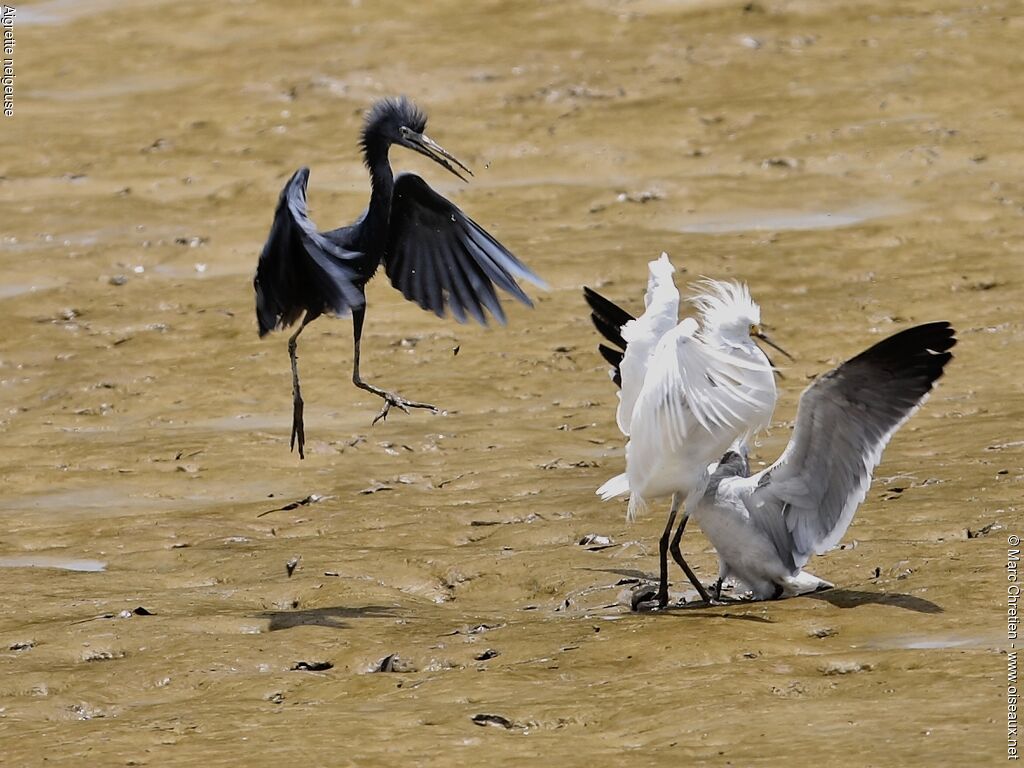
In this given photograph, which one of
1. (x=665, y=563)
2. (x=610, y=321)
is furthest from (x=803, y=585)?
(x=610, y=321)

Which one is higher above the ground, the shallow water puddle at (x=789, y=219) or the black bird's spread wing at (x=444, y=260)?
the black bird's spread wing at (x=444, y=260)

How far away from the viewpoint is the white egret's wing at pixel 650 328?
687cm

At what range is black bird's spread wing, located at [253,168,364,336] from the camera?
25.3 ft

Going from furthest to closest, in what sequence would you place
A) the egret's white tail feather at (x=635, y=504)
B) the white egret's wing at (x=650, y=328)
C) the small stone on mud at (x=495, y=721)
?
the egret's white tail feather at (x=635, y=504) < the white egret's wing at (x=650, y=328) < the small stone on mud at (x=495, y=721)

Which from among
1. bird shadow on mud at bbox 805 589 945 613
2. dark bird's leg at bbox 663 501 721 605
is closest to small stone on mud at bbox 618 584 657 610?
dark bird's leg at bbox 663 501 721 605

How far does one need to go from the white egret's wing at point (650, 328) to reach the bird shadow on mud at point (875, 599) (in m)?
Result: 1.06

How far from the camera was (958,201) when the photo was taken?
12.9 m

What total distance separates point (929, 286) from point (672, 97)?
440 centimetres

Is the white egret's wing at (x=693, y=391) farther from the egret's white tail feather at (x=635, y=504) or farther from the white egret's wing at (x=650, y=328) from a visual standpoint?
the egret's white tail feather at (x=635, y=504)

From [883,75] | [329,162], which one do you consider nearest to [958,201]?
[883,75]

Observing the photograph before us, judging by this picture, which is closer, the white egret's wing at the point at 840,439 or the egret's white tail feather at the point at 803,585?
the white egret's wing at the point at 840,439

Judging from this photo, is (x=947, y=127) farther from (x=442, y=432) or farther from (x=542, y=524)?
(x=542, y=524)

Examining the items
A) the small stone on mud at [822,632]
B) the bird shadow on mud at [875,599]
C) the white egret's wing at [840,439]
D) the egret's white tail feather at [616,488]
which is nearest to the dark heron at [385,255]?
the egret's white tail feather at [616,488]

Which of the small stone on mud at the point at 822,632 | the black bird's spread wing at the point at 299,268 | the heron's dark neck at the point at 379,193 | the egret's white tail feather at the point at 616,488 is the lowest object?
the small stone on mud at the point at 822,632
